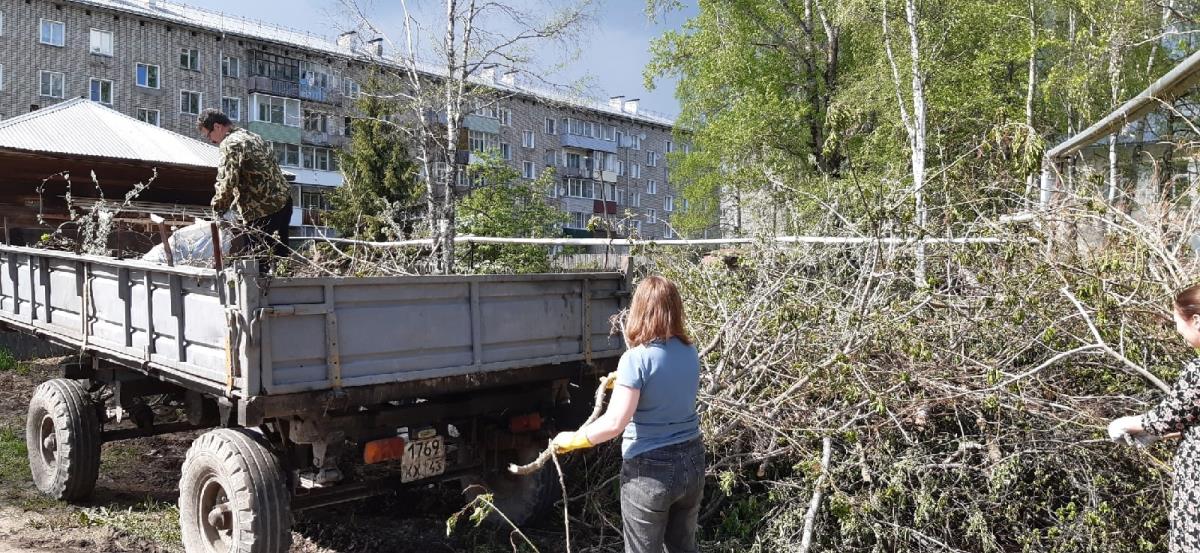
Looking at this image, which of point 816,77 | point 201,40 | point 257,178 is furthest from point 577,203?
point 257,178

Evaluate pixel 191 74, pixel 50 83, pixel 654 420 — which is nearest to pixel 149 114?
pixel 191 74

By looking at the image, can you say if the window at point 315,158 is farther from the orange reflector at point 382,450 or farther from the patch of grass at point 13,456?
the orange reflector at point 382,450

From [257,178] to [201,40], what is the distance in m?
38.3

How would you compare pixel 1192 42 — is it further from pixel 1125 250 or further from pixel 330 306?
pixel 330 306

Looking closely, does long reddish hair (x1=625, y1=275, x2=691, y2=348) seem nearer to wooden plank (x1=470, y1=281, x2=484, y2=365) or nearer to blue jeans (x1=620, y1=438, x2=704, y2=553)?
blue jeans (x1=620, y1=438, x2=704, y2=553)

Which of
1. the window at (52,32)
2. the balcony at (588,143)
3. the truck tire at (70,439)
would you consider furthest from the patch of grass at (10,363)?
the balcony at (588,143)

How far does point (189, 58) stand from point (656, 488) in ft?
138

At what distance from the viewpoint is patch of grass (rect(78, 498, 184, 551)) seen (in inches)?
213

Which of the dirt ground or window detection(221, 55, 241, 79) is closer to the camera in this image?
the dirt ground

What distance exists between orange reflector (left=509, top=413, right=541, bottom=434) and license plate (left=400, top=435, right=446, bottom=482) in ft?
1.44

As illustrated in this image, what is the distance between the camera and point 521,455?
17.5 feet

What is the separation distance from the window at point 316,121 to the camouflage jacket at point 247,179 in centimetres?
3900

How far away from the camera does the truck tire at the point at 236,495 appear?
4.26 metres

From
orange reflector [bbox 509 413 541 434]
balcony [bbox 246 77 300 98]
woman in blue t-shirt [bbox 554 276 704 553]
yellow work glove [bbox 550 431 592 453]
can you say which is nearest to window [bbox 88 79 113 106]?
balcony [bbox 246 77 300 98]
